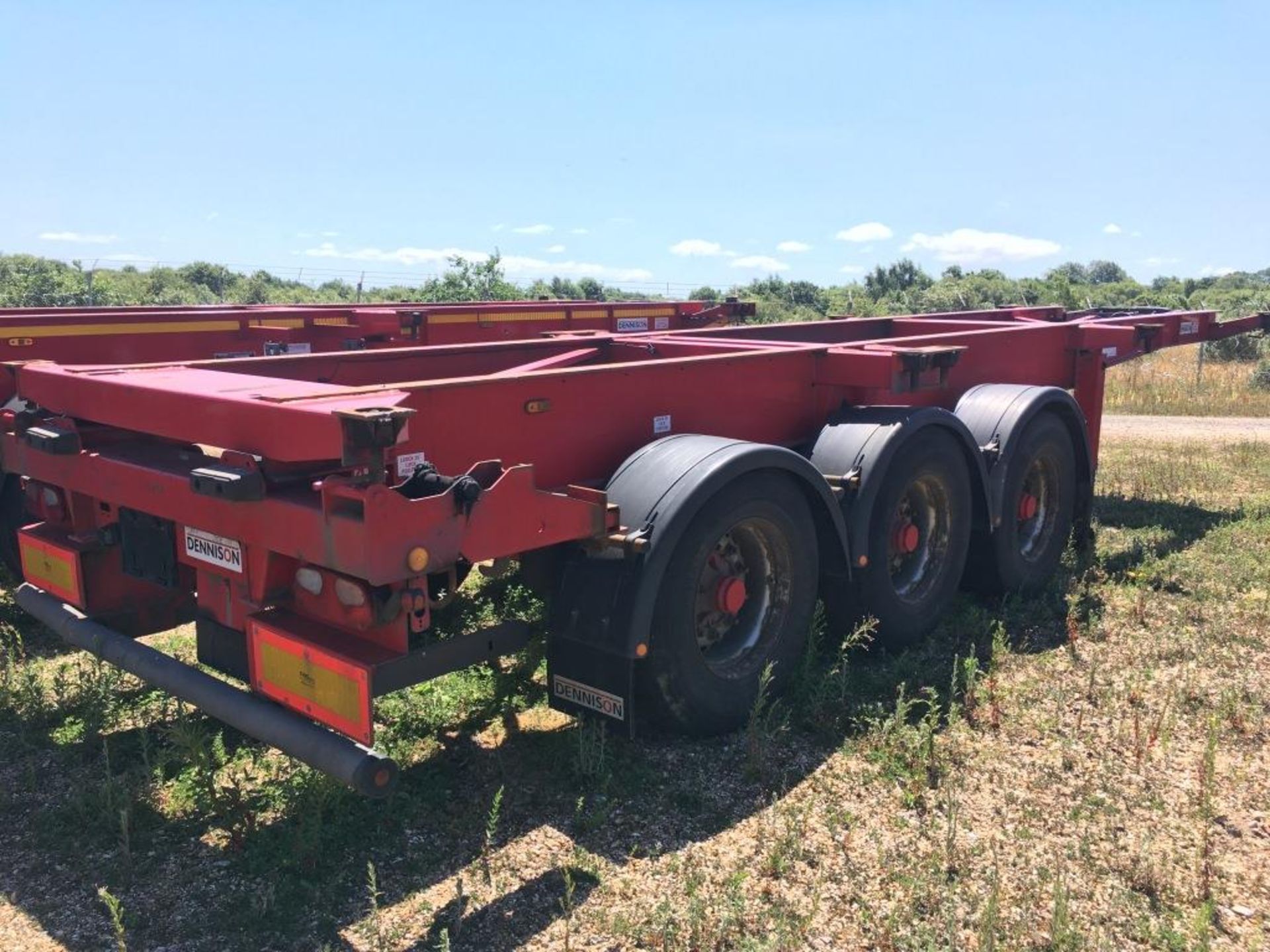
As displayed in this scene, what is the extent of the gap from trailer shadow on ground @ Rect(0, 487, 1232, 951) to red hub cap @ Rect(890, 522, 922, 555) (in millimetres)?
545

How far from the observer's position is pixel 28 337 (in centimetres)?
662

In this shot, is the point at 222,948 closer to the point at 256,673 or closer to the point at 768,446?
the point at 256,673

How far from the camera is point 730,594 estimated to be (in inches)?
159

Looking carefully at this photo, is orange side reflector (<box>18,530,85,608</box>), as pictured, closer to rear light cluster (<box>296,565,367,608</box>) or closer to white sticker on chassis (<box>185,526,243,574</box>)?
white sticker on chassis (<box>185,526,243,574</box>)

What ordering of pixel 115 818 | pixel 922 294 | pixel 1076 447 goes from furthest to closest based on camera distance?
pixel 922 294 < pixel 1076 447 < pixel 115 818

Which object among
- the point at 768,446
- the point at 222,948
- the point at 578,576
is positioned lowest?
the point at 222,948

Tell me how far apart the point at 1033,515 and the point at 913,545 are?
1506mm

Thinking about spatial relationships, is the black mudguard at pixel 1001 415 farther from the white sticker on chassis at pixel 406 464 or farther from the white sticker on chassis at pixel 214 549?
Answer: the white sticker on chassis at pixel 214 549

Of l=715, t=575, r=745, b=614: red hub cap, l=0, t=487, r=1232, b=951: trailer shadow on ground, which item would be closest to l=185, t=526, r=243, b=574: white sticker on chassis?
l=0, t=487, r=1232, b=951: trailer shadow on ground

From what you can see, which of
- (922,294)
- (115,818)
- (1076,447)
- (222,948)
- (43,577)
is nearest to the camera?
(222,948)

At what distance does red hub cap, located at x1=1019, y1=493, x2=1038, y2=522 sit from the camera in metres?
6.02

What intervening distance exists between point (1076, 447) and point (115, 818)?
5378mm

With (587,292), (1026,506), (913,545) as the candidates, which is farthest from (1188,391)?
(587,292)

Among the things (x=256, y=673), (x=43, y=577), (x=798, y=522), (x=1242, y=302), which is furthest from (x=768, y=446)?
(x=1242, y=302)
